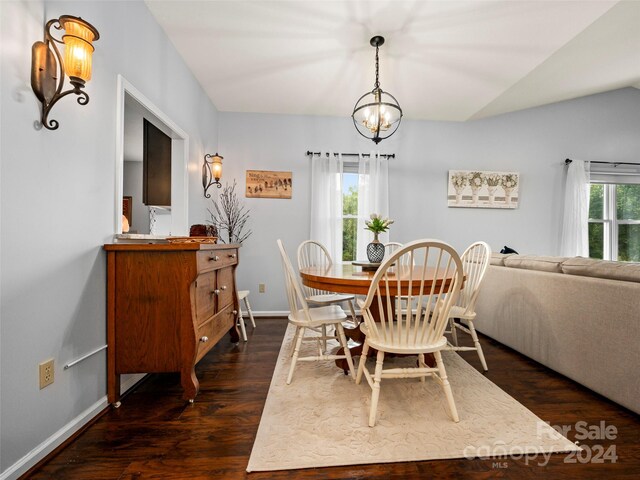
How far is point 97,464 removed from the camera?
4.07ft

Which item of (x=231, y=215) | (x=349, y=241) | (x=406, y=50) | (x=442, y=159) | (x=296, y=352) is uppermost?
(x=406, y=50)

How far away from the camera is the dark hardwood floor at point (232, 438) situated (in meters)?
1.20

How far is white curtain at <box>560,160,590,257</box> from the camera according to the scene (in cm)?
406

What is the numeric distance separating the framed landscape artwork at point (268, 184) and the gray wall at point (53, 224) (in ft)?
6.30

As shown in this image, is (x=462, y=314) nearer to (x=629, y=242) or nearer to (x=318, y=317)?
(x=318, y=317)

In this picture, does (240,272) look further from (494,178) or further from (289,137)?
(494,178)

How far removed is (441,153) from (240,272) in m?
3.20

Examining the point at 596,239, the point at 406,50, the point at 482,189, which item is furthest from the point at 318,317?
the point at 596,239

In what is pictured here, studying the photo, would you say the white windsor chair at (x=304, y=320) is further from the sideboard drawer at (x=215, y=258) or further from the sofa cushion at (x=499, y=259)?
the sofa cushion at (x=499, y=259)

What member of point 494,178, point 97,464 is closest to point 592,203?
point 494,178

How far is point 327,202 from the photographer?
381 centimetres

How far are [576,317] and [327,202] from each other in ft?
8.74

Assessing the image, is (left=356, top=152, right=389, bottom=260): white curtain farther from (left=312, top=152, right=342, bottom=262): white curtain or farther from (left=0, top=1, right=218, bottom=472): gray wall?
(left=0, top=1, right=218, bottom=472): gray wall

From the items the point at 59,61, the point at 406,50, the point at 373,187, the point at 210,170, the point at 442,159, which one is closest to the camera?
the point at 59,61
